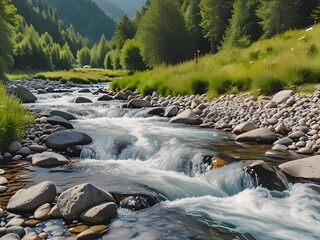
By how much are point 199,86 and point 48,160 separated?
10457mm

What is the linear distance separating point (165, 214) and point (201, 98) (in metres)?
10.8

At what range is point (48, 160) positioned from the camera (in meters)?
7.11

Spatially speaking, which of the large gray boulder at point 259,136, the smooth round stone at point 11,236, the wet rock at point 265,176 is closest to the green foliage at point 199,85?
the large gray boulder at point 259,136

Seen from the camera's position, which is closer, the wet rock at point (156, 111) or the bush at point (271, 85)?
the bush at point (271, 85)

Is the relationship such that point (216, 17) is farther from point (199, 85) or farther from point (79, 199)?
point (79, 199)

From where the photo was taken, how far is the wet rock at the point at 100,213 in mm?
4531

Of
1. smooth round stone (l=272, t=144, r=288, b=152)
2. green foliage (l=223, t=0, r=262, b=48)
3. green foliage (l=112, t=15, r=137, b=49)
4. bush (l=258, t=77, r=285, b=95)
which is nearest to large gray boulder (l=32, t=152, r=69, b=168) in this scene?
smooth round stone (l=272, t=144, r=288, b=152)

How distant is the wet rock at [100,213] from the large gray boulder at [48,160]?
273 centimetres

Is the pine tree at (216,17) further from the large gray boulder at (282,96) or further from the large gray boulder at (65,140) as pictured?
the large gray boulder at (65,140)

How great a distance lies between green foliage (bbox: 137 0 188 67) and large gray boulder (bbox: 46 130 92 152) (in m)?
29.8

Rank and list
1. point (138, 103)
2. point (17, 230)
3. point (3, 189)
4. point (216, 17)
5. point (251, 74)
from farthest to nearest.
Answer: point (216, 17) → point (138, 103) → point (251, 74) → point (3, 189) → point (17, 230)

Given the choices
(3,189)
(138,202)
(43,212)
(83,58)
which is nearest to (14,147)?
(3,189)

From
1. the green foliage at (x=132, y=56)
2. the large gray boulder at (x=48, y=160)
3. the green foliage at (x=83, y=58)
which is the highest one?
the green foliage at (x=83, y=58)

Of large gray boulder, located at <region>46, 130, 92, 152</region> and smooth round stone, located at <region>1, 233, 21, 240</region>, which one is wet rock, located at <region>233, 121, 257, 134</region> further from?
smooth round stone, located at <region>1, 233, 21, 240</region>
